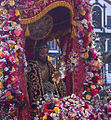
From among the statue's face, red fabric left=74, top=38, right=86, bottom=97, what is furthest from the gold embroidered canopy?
red fabric left=74, top=38, right=86, bottom=97

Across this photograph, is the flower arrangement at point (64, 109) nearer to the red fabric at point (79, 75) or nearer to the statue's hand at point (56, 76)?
the red fabric at point (79, 75)

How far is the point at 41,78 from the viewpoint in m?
6.51

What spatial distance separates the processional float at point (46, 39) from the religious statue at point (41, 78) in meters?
0.25


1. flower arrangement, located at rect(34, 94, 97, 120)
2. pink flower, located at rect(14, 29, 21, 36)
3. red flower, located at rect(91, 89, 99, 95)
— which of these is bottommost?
flower arrangement, located at rect(34, 94, 97, 120)

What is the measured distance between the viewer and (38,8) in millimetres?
5988

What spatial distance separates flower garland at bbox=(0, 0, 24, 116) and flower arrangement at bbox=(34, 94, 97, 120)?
605 mm

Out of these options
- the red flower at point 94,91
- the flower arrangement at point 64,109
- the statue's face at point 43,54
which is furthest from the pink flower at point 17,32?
the red flower at point 94,91

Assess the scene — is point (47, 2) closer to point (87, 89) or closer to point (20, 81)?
point (20, 81)

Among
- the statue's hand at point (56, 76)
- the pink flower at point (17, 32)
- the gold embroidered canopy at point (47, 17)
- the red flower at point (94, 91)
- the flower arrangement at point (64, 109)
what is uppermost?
the gold embroidered canopy at point (47, 17)

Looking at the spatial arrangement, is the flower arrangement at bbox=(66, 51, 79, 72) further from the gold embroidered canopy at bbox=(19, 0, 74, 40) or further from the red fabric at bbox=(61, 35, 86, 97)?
the gold embroidered canopy at bbox=(19, 0, 74, 40)

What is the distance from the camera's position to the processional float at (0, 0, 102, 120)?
17.8ft

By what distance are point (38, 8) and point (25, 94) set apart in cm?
181

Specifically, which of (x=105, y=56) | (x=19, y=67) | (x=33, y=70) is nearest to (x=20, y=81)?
(x=19, y=67)

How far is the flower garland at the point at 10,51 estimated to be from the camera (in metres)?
5.33
